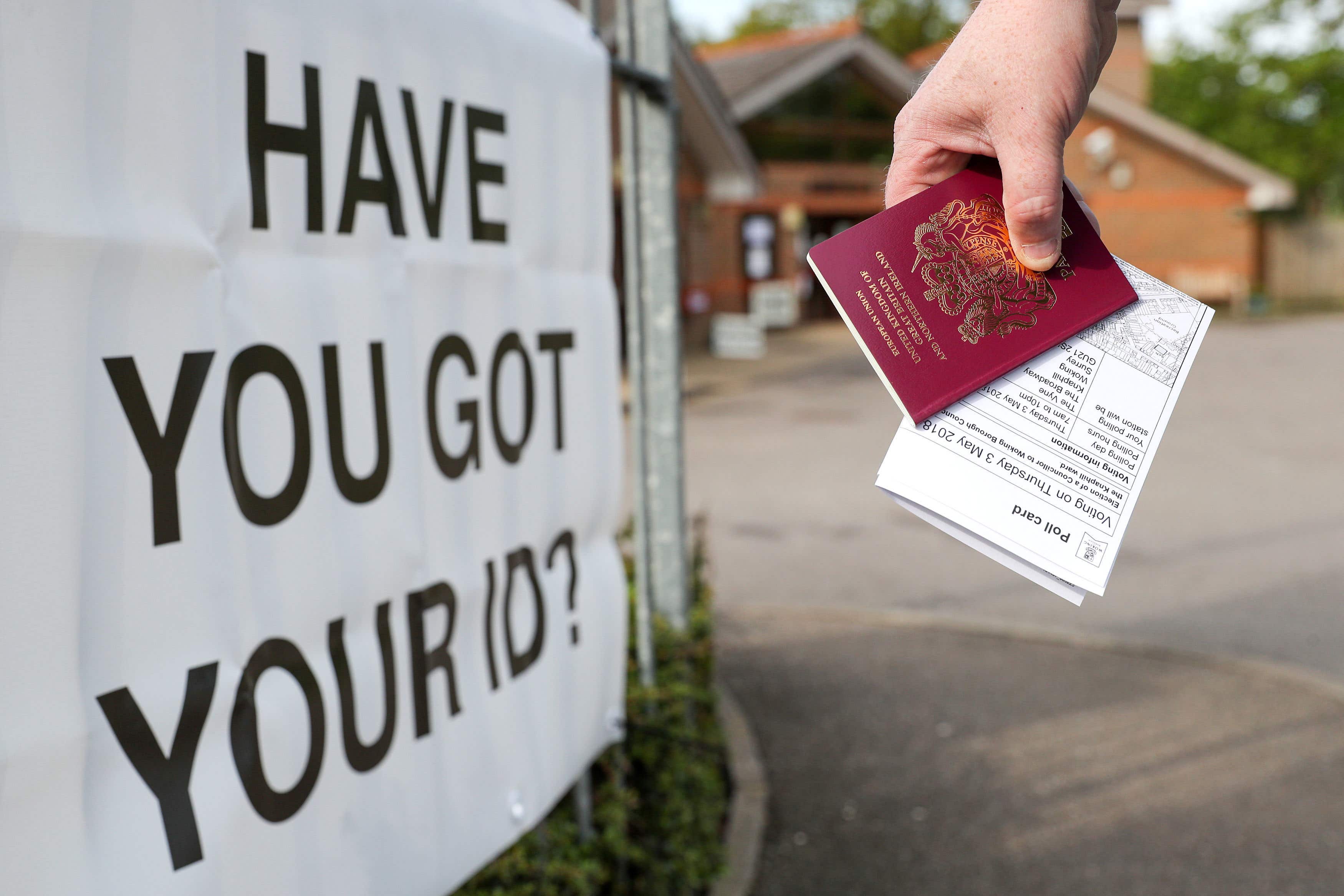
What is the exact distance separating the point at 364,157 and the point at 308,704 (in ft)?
2.81

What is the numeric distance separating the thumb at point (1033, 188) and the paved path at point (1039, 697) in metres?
2.66

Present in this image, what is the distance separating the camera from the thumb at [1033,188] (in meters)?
1.14

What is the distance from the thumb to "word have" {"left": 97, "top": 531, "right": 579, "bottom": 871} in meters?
1.17

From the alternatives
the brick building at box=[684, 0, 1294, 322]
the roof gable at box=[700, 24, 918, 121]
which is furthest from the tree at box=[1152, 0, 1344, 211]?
the roof gable at box=[700, 24, 918, 121]

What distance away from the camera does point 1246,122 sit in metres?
42.4

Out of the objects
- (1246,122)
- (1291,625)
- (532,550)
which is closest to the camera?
(532,550)

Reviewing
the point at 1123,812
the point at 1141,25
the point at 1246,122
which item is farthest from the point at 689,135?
the point at 1246,122

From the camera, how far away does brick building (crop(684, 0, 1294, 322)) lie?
24594 mm

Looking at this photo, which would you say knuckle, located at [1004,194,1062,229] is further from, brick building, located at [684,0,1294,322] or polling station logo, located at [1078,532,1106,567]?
brick building, located at [684,0,1294,322]

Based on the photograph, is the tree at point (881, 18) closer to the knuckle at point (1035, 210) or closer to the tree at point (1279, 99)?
the tree at point (1279, 99)

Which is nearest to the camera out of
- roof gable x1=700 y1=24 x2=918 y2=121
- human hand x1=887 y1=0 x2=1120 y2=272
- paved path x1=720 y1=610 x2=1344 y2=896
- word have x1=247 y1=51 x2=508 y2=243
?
human hand x1=887 y1=0 x2=1120 y2=272

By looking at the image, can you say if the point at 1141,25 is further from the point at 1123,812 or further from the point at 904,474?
the point at 904,474

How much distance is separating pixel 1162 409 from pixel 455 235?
1330mm

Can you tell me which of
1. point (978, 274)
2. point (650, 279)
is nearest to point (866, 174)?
point (650, 279)
